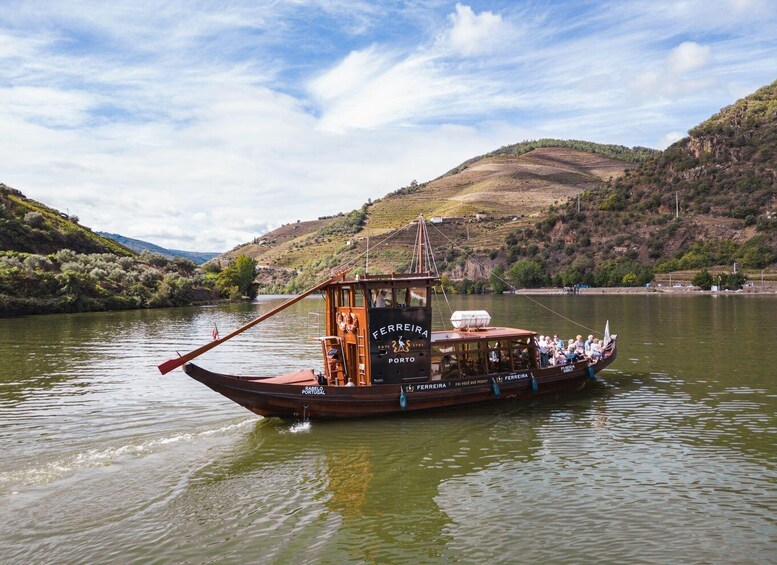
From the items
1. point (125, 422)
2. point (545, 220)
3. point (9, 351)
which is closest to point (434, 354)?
point (125, 422)

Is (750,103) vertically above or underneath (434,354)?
above

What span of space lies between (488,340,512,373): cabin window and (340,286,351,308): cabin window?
6.16 metres

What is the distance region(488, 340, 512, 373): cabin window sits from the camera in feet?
86.1

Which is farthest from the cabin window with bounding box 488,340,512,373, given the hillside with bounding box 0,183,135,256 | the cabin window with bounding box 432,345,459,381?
the hillside with bounding box 0,183,135,256

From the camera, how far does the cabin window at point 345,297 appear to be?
24484mm

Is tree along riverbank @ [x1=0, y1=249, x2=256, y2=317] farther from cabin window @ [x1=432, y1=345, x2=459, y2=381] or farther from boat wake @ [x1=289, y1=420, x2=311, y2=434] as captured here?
cabin window @ [x1=432, y1=345, x2=459, y2=381]

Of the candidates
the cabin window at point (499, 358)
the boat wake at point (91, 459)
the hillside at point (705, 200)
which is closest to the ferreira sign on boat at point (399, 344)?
the cabin window at point (499, 358)

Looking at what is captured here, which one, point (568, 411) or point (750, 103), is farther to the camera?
point (750, 103)

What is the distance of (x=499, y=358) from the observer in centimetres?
2645

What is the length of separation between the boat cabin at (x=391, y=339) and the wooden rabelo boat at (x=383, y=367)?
0.04 metres

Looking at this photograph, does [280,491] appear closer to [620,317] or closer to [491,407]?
[491,407]

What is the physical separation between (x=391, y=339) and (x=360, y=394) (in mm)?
2354

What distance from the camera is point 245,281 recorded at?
5187 inches

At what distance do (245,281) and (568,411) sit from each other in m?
Result: 113
